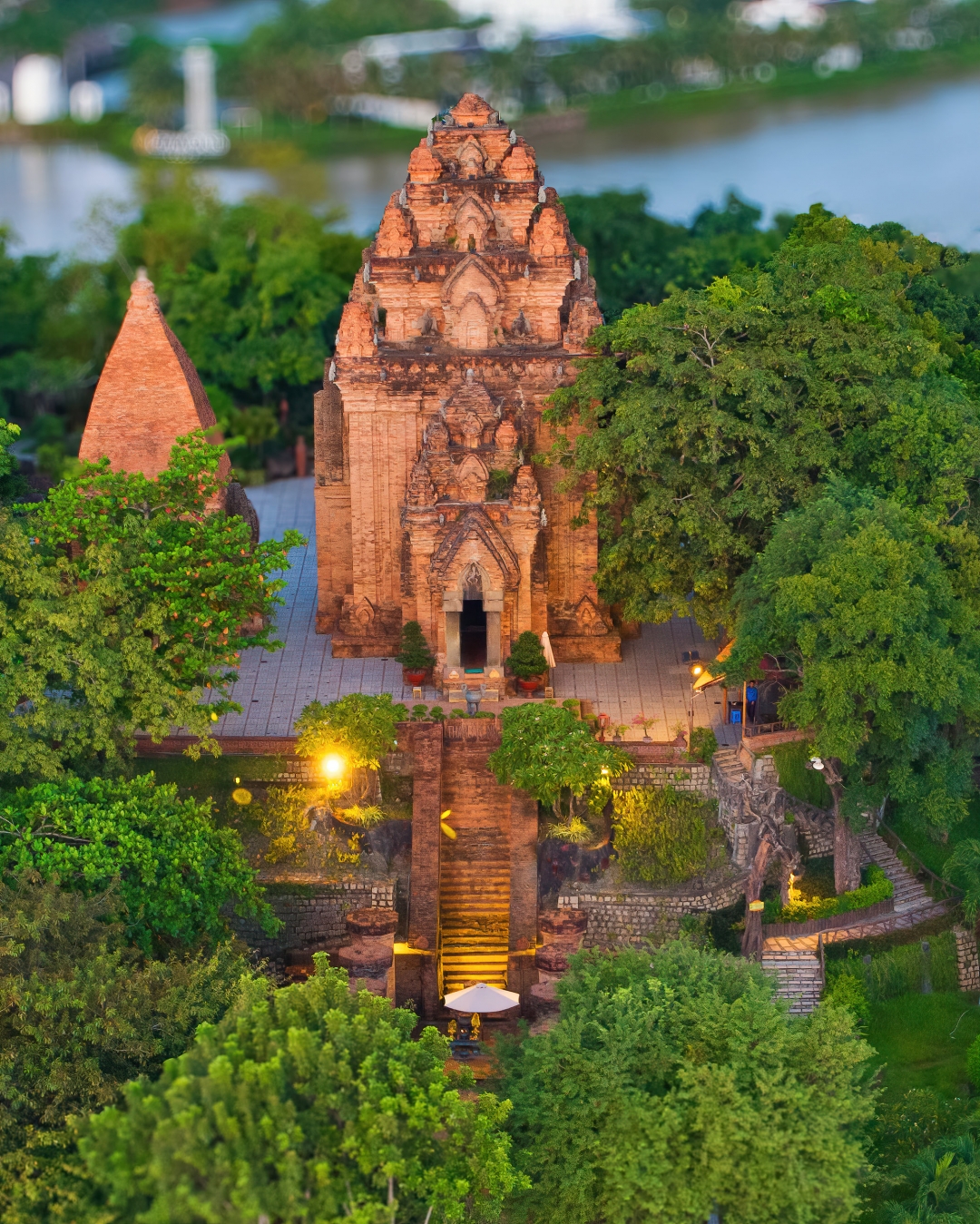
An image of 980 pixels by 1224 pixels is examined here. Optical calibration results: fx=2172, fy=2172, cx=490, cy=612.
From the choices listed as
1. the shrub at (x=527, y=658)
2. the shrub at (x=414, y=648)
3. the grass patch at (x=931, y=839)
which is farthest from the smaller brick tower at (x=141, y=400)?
the grass patch at (x=931, y=839)

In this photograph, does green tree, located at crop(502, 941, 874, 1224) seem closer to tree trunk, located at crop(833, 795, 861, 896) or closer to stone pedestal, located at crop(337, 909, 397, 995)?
stone pedestal, located at crop(337, 909, 397, 995)

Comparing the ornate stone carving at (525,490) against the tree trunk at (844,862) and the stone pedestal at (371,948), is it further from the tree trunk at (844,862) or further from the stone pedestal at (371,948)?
the stone pedestal at (371,948)

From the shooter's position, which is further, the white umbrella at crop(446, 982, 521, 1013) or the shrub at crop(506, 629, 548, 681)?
the shrub at crop(506, 629, 548, 681)

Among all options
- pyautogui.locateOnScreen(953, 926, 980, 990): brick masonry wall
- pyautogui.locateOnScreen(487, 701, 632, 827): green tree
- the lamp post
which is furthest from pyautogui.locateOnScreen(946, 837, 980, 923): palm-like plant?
pyautogui.locateOnScreen(487, 701, 632, 827): green tree

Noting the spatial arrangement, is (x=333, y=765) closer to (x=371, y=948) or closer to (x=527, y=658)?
(x=371, y=948)

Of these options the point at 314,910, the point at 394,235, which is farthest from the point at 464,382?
the point at 314,910

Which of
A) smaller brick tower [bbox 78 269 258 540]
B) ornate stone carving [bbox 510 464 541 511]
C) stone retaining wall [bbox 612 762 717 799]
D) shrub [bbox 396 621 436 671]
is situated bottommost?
stone retaining wall [bbox 612 762 717 799]

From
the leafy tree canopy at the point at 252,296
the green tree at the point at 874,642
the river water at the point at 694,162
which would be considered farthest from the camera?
the river water at the point at 694,162

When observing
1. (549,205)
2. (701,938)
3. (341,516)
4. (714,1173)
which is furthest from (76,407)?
(714,1173)
